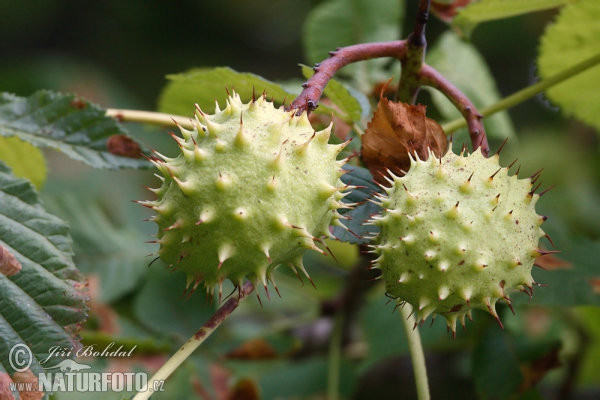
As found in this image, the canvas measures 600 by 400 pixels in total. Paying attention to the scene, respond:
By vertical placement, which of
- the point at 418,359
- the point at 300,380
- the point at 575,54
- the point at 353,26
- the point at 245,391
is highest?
the point at 353,26

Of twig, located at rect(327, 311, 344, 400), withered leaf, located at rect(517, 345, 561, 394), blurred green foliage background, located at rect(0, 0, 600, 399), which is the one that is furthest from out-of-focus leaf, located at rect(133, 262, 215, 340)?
withered leaf, located at rect(517, 345, 561, 394)

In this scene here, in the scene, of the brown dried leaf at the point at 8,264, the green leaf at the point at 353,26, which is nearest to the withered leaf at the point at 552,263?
the green leaf at the point at 353,26

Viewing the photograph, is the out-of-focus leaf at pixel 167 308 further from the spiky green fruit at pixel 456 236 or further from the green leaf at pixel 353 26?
the spiky green fruit at pixel 456 236

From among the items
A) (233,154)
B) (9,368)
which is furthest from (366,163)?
(9,368)

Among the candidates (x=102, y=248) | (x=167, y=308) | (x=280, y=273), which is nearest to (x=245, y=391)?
(x=167, y=308)

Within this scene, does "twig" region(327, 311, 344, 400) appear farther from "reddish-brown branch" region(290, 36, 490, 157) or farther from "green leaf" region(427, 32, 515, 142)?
"reddish-brown branch" region(290, 36, 490, 157)

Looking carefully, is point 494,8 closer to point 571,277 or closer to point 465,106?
point 465,106
